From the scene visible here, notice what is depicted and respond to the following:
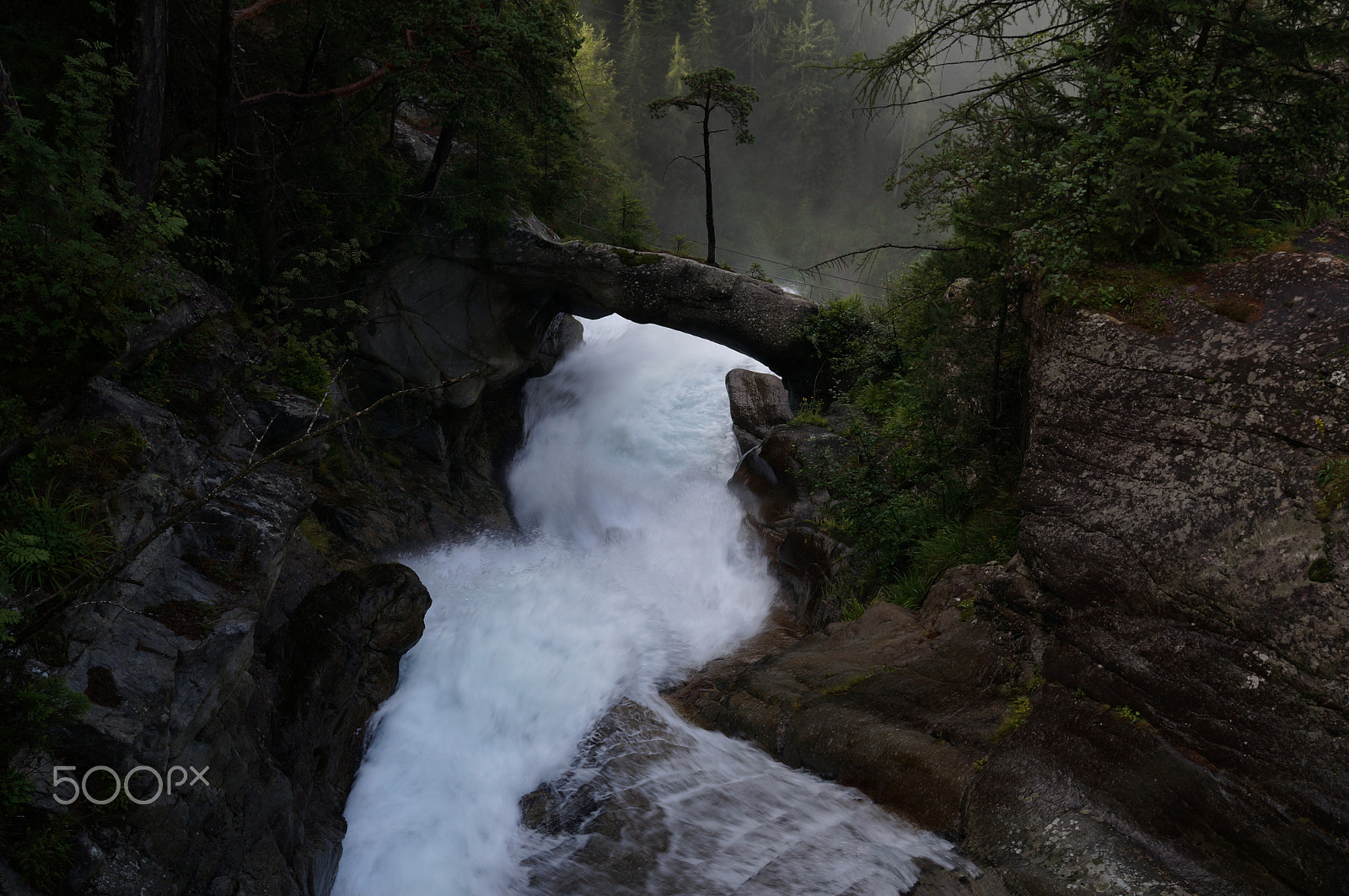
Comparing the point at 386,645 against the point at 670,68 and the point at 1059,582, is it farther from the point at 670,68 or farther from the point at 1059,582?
the point at 670,68

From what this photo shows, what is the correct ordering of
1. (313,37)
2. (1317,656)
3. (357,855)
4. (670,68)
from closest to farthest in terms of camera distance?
(1317,656) < (357,855) < (313,37) < (670,68)

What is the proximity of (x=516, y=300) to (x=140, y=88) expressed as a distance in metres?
7.92

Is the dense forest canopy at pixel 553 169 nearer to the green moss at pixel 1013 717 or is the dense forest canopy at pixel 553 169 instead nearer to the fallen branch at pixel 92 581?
the fallen branch at pixel 92 581

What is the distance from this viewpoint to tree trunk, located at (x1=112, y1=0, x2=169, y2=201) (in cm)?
646

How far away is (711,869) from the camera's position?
16.4 feet

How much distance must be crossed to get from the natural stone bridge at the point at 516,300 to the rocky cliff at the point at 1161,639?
25.6ft

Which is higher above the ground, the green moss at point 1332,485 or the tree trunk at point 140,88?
the tree trunk at point 140,88

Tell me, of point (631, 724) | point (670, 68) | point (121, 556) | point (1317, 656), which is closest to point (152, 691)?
point (121, 556)

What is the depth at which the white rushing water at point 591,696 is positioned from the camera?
16.8 ft

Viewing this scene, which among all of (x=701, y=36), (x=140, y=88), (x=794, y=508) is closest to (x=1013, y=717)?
(x=794, y=508)

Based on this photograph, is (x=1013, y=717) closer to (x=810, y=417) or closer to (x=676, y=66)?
(x=810, y=417)

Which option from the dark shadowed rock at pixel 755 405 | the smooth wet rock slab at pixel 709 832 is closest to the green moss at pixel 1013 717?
the smooth wet rock slab at pixel 709 832

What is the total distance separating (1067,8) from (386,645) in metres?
9.59
